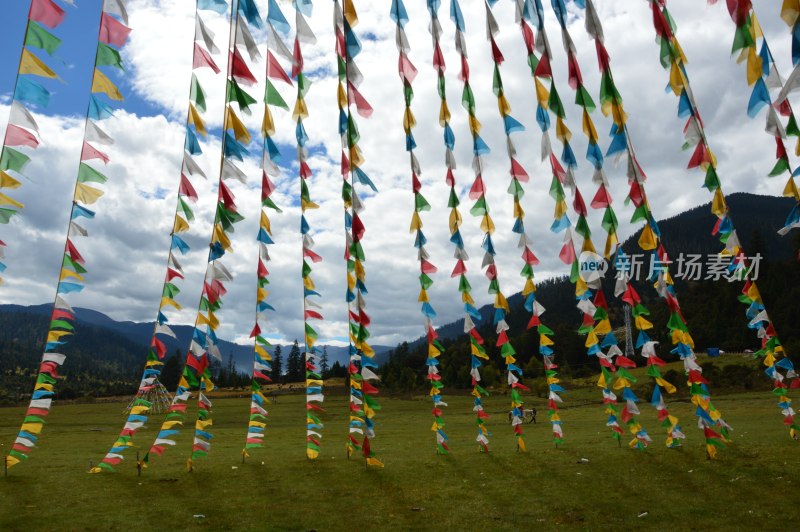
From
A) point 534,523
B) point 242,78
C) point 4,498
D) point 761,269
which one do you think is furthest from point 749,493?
point 761,269

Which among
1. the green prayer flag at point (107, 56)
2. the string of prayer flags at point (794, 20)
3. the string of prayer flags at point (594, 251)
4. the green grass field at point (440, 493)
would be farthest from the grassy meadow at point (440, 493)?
the green prayer flag at point (107, 56)

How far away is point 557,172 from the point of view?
406 inches

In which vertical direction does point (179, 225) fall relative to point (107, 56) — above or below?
below

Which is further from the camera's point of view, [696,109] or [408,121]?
[408,121]

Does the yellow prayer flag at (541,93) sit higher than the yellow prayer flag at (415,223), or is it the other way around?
the yellow prayer flag at (541,93)

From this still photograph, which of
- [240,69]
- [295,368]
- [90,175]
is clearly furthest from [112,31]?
[295,368]

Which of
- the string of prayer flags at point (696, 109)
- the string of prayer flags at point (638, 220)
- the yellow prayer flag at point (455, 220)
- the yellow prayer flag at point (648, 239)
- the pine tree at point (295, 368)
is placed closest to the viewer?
the string of prayer flags at point (696, 109)

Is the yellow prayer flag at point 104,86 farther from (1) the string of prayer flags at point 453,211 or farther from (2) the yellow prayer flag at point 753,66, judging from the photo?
(2) the yellow prayer flag at point 753,66

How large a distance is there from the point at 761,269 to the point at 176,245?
99.1m

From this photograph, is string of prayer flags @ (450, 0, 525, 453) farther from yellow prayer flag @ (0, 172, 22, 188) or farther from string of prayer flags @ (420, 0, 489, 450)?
yellow prayer flag @ (0, 172, 22, 188)

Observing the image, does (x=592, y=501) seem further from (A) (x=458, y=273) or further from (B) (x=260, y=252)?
(B) (x=260, y=252)

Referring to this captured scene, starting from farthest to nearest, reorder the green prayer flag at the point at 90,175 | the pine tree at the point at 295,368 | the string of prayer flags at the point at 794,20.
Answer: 1. the pine tree at the point at 295,368
2. the green prayer flag at the point at 90,175
3. the string of prayer flags at the point at 794,20

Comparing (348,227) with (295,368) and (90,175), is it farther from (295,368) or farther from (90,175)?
(295,368)

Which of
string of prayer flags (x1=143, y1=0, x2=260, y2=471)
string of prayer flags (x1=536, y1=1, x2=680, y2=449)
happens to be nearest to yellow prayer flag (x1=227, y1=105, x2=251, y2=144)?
string of prayer flags (x1=143, y1=0, x2=260, y2=471)
